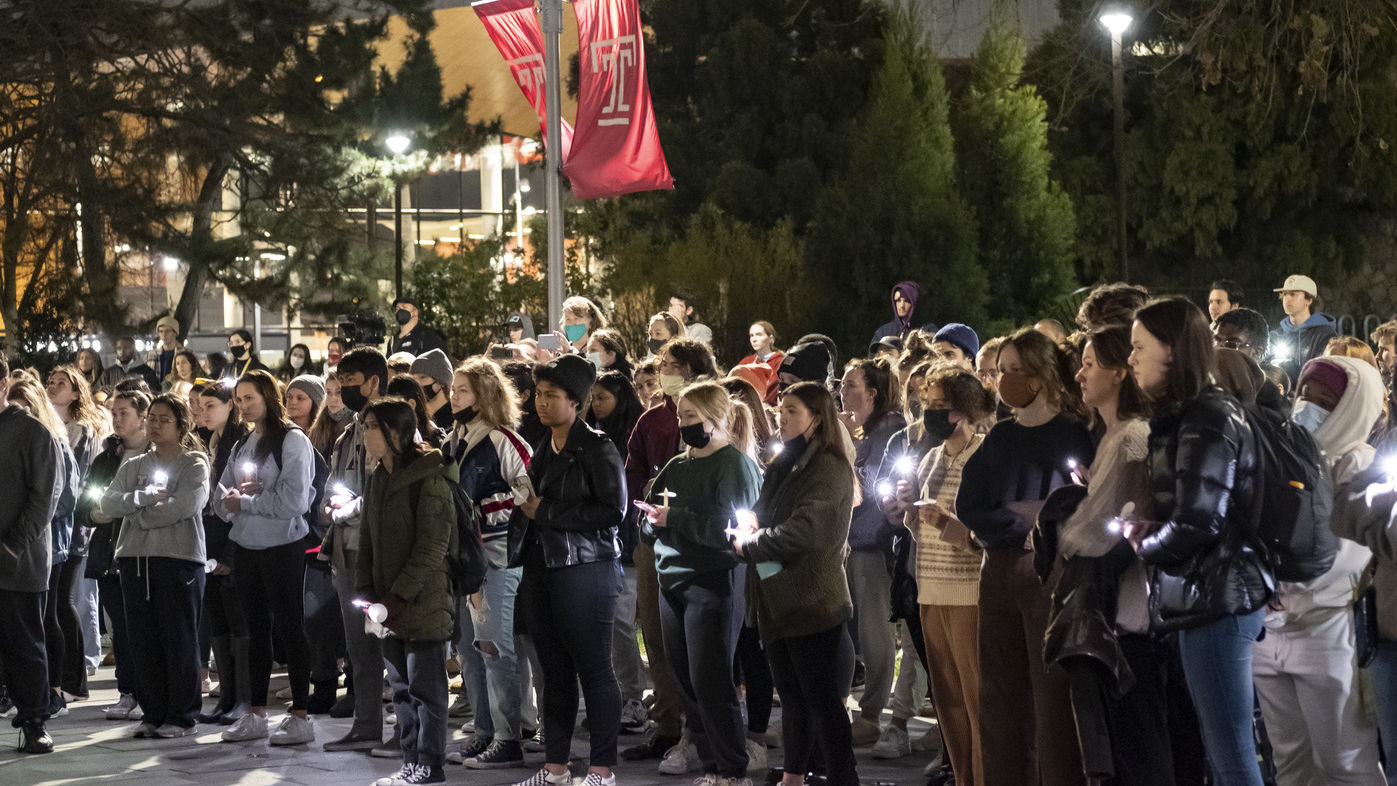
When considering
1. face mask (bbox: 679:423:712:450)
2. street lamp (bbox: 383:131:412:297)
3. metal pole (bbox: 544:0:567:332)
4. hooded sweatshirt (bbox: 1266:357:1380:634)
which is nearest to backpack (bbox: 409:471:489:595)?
face mask (bbox: 679:423:712:450)

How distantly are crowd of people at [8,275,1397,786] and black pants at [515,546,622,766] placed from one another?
0.05 ft

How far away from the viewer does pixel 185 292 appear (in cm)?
3084

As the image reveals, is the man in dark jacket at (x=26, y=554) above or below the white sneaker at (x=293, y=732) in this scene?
above

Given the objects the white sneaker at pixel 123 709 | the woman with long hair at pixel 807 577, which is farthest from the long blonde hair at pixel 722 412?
the white sneaker at pixel 123 709

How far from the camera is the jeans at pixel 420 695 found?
7883 millimetres

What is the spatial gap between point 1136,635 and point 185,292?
27.7m

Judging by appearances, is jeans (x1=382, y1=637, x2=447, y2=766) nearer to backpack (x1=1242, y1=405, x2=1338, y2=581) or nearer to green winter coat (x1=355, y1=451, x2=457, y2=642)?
green winter coat (x1=355, y1=451, x2=457, y2=642)

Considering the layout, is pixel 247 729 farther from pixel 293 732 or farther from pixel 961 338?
pixel 961 338

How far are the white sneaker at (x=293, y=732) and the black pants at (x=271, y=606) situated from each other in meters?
0.08

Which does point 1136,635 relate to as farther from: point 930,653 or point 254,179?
point 254,179

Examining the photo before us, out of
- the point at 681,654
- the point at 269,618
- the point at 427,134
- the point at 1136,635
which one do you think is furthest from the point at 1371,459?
the point at 427,134

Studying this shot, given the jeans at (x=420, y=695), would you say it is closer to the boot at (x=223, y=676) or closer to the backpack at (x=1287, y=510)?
the boot at (x=223, y=676)

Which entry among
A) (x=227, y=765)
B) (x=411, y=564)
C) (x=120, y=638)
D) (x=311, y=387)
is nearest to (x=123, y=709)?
(x=120, y=638)

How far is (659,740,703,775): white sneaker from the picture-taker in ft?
27.0
